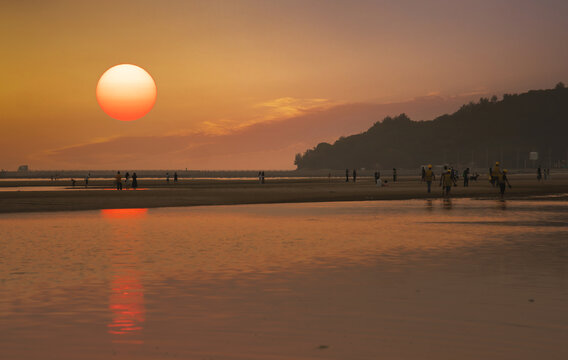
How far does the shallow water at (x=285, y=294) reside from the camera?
8281 millimetres

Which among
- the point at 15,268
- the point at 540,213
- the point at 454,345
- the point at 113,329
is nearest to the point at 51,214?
the point at 15,268

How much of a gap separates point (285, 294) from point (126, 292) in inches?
106

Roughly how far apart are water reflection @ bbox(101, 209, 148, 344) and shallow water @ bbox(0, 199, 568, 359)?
0.03 meters

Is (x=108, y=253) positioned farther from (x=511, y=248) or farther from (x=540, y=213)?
(x=540, y=213)

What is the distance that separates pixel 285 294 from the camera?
464 inches

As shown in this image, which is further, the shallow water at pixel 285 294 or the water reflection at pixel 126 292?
the water reflection at pixel 126 292

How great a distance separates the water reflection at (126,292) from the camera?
29.9 ft

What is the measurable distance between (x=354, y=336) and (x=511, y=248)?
35.9ft

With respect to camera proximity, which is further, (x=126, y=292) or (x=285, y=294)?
(x=126, y=292)

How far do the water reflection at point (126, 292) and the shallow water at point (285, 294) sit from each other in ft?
0.10

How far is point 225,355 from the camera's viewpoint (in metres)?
7.81

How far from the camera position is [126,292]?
1207 cm

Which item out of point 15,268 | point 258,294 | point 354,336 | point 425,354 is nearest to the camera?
point 425,354

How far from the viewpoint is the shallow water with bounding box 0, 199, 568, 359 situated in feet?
27.2
